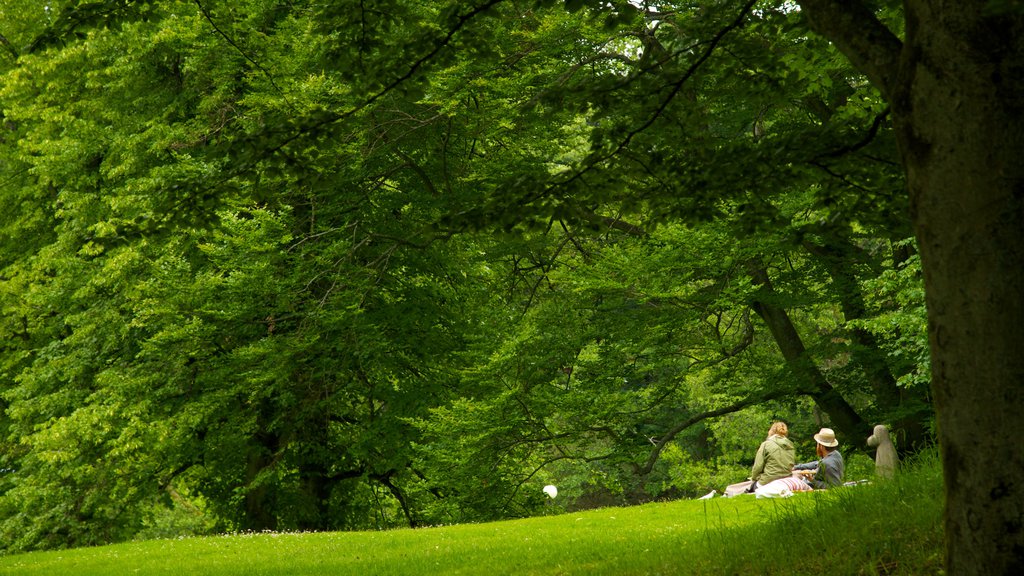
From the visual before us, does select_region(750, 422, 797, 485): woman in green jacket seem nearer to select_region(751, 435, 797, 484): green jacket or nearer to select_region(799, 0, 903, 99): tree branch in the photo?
select_region(751, 435, 797, 484): green jacket

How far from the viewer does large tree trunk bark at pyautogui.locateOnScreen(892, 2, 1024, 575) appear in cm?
369

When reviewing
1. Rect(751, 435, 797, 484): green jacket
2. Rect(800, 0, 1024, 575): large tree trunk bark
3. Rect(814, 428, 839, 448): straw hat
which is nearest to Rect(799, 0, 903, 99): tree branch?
Rect(800, 0, 1024, 575): large tree trunk bark

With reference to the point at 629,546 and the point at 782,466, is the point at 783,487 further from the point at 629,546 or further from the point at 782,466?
the point at 629,546

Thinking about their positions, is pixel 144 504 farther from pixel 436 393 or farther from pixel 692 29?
pixel 692 29

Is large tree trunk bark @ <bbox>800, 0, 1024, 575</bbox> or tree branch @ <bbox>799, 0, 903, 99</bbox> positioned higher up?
tree branch @ <bbox>799, 0, 903, 99</bbox>

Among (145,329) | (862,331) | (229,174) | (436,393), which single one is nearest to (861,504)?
(229,174)

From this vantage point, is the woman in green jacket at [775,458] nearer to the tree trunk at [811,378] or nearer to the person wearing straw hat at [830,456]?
the person wearing straw hat at [830,456]

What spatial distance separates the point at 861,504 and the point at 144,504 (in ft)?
52.5

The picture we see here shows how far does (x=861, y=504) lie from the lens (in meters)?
6.46

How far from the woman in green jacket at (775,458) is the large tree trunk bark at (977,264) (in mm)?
8798

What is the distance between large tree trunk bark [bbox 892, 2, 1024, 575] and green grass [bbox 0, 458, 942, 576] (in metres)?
1.52

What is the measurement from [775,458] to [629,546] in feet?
16.3

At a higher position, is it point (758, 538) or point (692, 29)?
point (692, 29)

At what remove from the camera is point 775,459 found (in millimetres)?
12570
